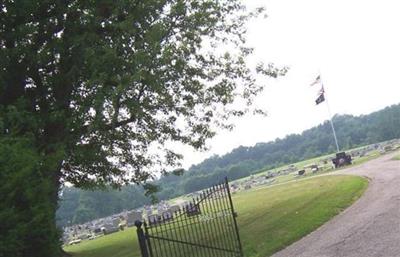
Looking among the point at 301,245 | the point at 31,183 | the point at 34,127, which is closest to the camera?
the point at 31,183

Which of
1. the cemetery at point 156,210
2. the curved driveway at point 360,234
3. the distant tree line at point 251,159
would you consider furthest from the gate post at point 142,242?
the distant tree line at point 251,159

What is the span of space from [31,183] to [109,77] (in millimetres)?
7853

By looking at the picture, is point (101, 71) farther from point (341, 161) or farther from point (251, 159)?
point (251, 159)

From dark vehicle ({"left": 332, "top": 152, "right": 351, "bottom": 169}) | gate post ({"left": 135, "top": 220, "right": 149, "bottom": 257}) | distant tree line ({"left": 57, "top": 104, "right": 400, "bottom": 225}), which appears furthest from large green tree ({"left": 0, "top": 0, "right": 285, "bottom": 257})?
distant tree line ({"left": 57, "top": 104, "right": 400, "bottom": 225})

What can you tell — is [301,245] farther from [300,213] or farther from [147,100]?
[147,100]

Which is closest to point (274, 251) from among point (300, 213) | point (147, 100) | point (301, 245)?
point (301, 245)

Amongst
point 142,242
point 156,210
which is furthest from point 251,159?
point 142,242

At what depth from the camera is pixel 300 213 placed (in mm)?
18578

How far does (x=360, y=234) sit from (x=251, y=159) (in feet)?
498

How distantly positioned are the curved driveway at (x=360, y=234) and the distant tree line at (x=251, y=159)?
231 feet

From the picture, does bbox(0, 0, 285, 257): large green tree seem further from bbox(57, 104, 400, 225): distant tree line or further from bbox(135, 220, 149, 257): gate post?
bbox(57, 104, 400, 225): distant tree line

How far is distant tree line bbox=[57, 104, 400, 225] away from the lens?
111919 millimetres

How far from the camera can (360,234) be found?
11906 mm

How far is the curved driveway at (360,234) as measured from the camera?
1026 cm
